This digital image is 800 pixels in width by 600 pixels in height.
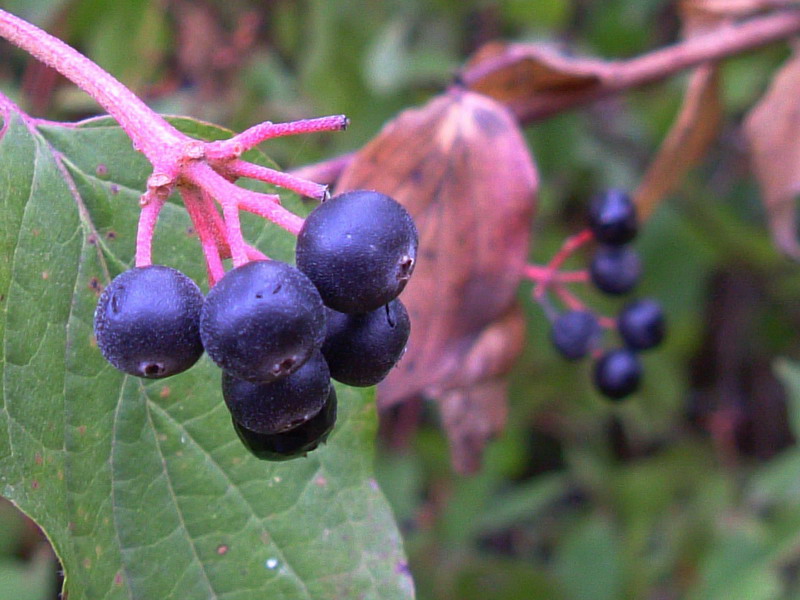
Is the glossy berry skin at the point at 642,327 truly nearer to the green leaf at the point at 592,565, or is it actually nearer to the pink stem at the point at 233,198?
the green leaf at the point at 592,565

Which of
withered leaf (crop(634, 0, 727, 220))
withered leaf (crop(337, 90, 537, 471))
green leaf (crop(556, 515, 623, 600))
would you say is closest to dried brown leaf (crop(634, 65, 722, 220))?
withered leaf (crop(634, 0, 727, 220))

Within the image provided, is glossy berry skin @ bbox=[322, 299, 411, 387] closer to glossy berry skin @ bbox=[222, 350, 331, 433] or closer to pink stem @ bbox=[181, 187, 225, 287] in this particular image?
glossy berry skin @ bbox=[222, 350, 331, 433]

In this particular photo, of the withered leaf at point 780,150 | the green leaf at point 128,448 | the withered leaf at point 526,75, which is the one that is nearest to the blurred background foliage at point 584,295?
the withered leaf at point 780,150

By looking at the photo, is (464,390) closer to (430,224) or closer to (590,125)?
(430,224)

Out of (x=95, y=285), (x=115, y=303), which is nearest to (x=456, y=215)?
(x=95, y=285)

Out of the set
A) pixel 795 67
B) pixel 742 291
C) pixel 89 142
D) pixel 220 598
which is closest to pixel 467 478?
pixel 742 291

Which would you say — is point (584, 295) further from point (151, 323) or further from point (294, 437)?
point (151, 323)
